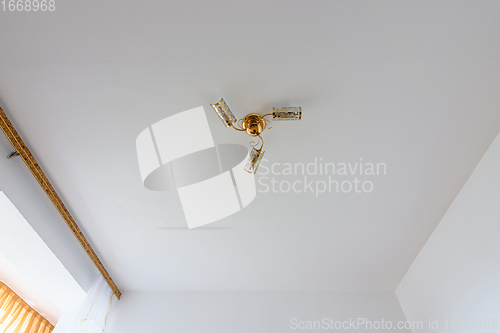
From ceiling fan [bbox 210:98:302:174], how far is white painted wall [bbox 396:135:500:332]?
3.98 feet

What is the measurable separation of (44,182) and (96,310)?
115 centimetres

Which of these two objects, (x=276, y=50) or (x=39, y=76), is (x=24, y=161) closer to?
(x=39, y=76)

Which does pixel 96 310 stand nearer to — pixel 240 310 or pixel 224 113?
pixel 240 310

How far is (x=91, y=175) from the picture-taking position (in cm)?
171

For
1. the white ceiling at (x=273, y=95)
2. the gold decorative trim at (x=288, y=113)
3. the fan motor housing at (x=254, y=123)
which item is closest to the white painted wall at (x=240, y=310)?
the white ceiling at (x=273, y=95)

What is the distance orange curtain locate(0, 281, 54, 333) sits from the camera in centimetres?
225

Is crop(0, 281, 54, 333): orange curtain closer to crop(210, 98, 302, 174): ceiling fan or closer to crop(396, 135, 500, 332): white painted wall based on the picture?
crop(210, 98, 302, 174): ceiling fan

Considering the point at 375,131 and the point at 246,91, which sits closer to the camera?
the point at 246,91

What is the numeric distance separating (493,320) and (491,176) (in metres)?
0.82

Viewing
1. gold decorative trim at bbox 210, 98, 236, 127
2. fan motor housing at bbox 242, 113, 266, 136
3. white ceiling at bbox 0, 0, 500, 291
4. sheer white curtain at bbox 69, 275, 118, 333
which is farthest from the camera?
sheer white curtain at bbox 69, 275, 118, 333

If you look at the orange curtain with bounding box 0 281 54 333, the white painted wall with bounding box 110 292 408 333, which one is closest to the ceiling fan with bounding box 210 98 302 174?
Answer: the white painted wall with bounding box 110 292 408 333

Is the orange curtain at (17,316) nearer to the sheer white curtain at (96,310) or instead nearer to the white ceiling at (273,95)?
the sheer white curtain at (96,310)

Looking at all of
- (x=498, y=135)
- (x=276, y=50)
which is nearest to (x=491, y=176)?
(x=498, y=135)

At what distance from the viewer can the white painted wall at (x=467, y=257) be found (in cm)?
160
